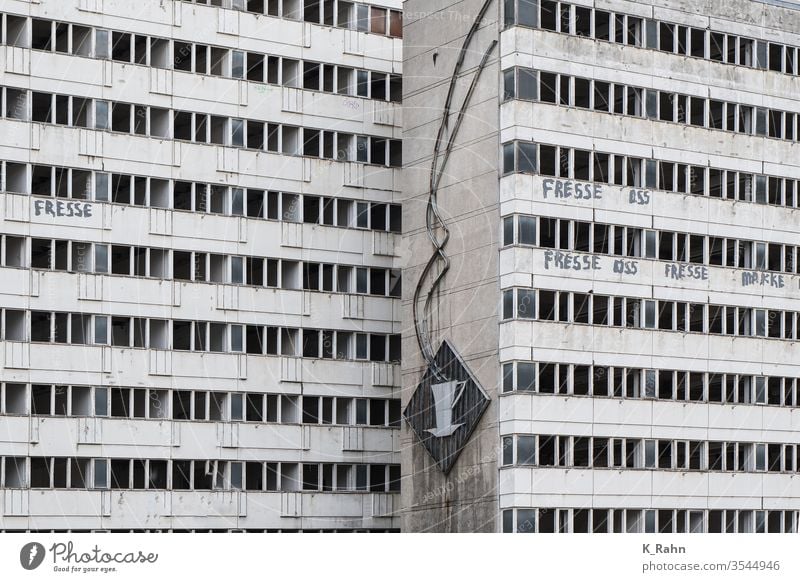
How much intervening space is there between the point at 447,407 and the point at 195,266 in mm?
12954

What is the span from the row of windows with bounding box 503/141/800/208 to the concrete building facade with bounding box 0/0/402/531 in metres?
10.4

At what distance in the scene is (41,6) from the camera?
80812 millimetres

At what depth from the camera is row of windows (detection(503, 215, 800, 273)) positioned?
81.4 m

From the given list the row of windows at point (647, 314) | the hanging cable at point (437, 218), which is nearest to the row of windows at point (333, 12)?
the hanging cable at point (437, 218)

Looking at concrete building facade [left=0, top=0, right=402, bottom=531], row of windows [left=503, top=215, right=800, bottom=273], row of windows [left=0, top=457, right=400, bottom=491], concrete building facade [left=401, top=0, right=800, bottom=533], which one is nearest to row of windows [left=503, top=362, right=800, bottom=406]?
concrete building facade [left=401, top=0, right=800, bottom=533]

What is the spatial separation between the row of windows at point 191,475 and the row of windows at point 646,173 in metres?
16.7

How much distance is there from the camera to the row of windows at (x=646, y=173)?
268 feet

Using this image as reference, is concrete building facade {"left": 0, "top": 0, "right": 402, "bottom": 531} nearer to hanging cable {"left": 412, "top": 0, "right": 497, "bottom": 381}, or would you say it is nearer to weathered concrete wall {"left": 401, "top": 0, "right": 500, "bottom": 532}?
weathered concrete wall {"left": 401, "top": 0, "right": 500, "bottom": 532}

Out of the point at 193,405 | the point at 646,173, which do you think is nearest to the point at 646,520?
the point at 646,173

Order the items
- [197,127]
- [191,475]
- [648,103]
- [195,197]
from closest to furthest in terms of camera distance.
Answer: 1. [191,475]
2. [195,197]
3. [197,127]
4. [648,103]

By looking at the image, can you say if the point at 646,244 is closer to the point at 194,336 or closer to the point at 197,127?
the point at 194,336

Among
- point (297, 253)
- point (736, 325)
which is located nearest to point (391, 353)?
point (297, 253)

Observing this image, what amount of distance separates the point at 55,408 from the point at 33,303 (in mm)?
4561

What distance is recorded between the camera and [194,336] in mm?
83562
